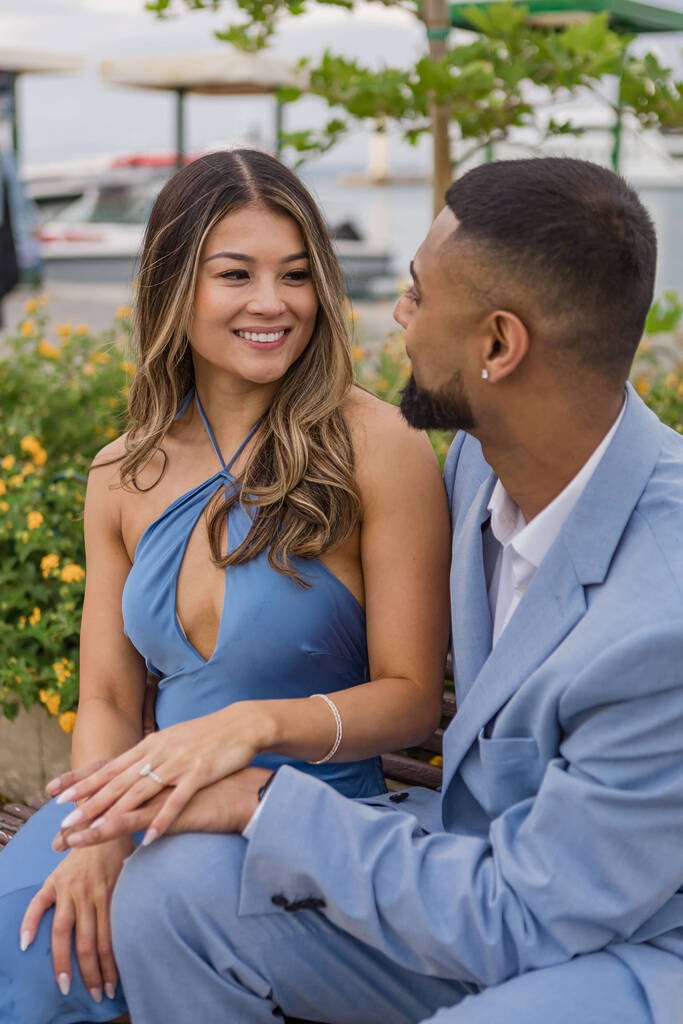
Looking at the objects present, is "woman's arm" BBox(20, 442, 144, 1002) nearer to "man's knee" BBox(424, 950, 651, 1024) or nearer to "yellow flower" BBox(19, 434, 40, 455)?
"man's knee" BBox(424, 950, 651, 1024)

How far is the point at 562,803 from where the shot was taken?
5.54 ft

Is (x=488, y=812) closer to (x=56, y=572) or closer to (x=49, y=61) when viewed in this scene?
(x=56, y=572)

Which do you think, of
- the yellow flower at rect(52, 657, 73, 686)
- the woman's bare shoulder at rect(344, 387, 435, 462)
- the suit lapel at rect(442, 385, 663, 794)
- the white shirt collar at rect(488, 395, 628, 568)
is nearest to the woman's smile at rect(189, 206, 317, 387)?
the woman's bare shoulder at rect(344, 387, 435, 462)

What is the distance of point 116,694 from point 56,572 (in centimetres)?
94

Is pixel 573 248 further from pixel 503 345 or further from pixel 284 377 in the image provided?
pixel 284 377

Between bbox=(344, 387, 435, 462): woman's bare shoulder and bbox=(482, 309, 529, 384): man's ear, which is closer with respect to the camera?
bbox=(482, 309, 529, 384): man's ear

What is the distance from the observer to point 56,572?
3.45 metres

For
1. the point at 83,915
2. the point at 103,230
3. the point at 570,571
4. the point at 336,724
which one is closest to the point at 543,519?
the point at 570,571

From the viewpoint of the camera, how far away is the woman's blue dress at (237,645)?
2344 millimetres

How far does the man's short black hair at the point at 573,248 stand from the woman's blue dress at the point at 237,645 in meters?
0.77

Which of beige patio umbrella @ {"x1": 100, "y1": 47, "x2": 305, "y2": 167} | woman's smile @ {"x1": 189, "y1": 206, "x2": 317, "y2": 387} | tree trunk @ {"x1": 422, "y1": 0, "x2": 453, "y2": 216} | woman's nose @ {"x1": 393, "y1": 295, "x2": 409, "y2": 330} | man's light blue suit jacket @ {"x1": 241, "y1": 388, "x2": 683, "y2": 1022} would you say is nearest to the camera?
man's light blue suit jacket @ {"x1": 241, "y1": 388, "x2": 683, "y2": 1022}

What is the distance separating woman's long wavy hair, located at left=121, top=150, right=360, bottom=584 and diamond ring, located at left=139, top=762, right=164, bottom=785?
533mm

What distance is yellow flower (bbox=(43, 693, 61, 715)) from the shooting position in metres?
3.32

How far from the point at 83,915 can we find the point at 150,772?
1.15 ft
